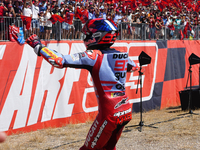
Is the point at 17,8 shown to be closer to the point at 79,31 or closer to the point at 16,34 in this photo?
the point at 79,31

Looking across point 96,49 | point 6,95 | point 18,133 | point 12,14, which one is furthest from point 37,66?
point 96,49

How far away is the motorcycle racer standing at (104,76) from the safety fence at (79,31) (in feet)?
14.0

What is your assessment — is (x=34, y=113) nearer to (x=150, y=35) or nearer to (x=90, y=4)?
(x=150, y=35)

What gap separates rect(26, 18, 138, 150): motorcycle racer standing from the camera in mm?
3451

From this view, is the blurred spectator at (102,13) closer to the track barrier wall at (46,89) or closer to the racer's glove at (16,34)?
the track barrier wall at (46,89)

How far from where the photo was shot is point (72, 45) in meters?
8.46

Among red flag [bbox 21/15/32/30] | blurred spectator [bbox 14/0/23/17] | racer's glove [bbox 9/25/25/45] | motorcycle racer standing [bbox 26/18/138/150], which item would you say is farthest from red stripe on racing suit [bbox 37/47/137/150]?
blurred spectator [bbox 14/0/23/17]

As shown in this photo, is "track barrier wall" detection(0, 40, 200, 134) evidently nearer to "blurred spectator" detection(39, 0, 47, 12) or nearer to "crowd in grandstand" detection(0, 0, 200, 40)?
"crowd in grandstand" detection(0, 0, 200, 40)

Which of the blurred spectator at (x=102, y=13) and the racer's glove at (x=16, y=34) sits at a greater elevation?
the blurred spectator at (x=102, y=13)

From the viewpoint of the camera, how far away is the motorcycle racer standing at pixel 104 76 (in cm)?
345

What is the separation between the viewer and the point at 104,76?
11.7 ft

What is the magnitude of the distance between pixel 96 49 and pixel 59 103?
465 cm

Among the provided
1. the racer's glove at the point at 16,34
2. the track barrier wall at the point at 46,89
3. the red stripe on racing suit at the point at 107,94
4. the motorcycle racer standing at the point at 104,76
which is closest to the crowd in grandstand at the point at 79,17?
the racer's glove at the point at 16,34

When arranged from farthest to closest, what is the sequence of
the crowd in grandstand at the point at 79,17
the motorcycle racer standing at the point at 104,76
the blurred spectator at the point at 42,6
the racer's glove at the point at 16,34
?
the blurred spectator at the point at 42,6 → the crowd in grandstand at the point at 79,17 → the racer's glove at the point at 16,34 → the motorcycle racer standing at the point at 104,76
